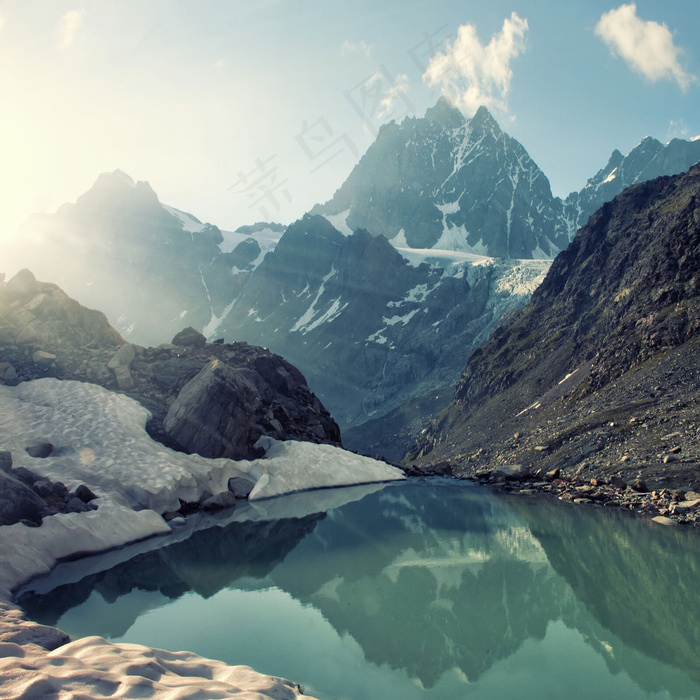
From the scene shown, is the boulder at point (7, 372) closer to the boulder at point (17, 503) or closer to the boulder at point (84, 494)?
the boulder at point (84, 494)

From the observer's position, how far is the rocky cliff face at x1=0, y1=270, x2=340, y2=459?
35062mm

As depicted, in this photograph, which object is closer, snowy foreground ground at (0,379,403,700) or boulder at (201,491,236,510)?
snowy foreground ground at (0,379,403,700)

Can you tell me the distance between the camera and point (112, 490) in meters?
24.7

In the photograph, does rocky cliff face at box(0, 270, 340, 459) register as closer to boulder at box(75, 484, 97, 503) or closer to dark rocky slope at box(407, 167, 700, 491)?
boulder at box(75, 484, 97, 503)

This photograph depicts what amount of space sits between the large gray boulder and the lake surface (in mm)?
10477

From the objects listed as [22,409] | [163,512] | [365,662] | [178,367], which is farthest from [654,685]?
[178,367]

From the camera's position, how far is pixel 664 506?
24.8 m

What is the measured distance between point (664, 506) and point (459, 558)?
12.3 m

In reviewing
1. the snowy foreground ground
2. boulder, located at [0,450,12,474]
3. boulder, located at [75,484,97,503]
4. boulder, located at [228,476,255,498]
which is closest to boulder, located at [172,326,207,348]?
the snowy foreground ground

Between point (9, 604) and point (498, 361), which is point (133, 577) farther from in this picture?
point (498, 361)

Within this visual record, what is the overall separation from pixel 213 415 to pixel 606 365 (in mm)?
50346

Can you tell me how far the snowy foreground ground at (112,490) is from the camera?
8.00 meters

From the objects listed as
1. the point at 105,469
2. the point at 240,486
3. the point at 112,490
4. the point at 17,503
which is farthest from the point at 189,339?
the point at 17,503

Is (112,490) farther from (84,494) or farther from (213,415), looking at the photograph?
(213,415)
